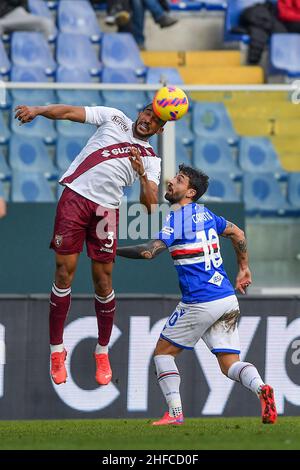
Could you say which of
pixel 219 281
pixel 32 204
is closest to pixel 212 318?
pixel 219 281

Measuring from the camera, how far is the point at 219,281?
9.80 meters

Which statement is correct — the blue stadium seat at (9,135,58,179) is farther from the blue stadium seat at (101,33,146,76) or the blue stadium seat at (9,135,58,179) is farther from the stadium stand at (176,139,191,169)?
the blue stadium seat at (101,33,146,76)

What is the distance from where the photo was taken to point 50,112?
378 inches

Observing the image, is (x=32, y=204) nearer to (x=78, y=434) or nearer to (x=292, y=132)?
(x=292, y=132)

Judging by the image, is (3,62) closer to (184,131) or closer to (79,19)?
(79,19)

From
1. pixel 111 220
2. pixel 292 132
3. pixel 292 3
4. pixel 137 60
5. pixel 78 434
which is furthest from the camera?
pixel 292 3

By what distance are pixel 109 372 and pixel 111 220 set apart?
139cm

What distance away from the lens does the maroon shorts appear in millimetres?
9953

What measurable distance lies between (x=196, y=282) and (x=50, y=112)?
181 cm

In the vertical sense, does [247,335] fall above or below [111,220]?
below

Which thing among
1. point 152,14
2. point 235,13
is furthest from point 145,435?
point 235,13

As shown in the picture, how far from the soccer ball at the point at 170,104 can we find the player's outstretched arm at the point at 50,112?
632mm

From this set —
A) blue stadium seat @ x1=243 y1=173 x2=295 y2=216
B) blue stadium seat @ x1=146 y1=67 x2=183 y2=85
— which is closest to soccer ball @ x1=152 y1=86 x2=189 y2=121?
blue stadium seat @ x1=243 y1=173 x2=295 y2=216

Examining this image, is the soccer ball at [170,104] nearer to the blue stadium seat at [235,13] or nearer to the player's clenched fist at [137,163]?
the player's clenched fist at [137,163]
